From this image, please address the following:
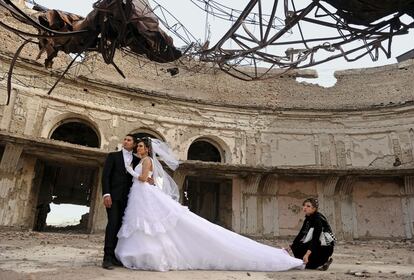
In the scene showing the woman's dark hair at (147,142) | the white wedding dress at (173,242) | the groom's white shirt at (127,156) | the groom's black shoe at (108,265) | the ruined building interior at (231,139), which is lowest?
the groom's black shoe at (108,265)

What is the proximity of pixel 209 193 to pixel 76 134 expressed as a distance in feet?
21.8

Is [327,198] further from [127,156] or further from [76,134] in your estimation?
[76,134]

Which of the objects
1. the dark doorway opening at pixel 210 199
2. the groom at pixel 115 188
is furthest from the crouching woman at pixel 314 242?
the dark doorway opening at pixel 210 199

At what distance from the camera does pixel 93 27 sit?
4.38 m

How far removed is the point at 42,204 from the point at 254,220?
8.32m

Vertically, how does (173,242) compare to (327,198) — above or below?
below

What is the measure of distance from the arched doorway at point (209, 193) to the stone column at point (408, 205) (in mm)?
6583

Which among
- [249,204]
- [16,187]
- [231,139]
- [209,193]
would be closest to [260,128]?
[231,139]

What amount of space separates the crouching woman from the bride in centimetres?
60

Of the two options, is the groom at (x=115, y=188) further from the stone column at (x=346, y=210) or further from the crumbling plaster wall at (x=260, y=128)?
the stone column at (x=346, y=210)

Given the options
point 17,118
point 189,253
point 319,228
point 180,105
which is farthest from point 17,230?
point 319,228

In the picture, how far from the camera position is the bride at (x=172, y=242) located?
3977 mm

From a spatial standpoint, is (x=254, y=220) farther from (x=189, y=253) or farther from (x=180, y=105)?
(x=189, y=253)

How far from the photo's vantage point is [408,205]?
43.0 ft
